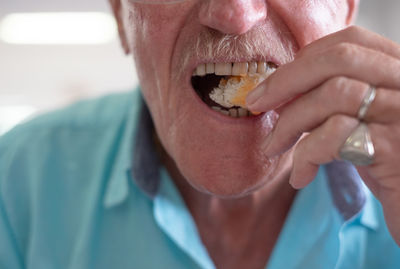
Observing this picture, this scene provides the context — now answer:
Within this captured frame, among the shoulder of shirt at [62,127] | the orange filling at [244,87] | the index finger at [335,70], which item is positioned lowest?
the shoulder of shirt at [62,127]

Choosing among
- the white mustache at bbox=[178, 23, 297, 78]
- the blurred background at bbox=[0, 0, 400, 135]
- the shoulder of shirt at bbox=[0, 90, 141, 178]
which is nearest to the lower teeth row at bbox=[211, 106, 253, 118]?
the white mustache at bbox=[178, 23, 297, 78]

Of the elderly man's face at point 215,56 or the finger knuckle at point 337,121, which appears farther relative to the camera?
the elderly man's face at point 215,56

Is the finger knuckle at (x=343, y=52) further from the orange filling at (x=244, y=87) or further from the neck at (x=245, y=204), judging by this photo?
the neck at (x=245, y=204)

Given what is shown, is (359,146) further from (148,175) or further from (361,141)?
(148,175)

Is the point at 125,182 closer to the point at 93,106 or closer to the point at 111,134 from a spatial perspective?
the point at 111,134

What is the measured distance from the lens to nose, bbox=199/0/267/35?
74 cm

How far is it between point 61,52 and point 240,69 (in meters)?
5.24

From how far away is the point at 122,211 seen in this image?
41.8 inches

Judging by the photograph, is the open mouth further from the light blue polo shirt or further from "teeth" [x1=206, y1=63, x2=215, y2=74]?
the light blue polo shirt

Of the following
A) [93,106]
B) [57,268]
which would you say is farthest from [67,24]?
[57,268]

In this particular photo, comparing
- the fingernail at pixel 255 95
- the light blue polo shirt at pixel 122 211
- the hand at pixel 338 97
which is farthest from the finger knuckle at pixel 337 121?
the light blue polo shirt at pixel 122 211

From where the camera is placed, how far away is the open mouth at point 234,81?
821 millimetres

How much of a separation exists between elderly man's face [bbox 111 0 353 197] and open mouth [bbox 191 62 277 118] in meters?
0.02

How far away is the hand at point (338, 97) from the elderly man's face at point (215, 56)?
123 millimetres
